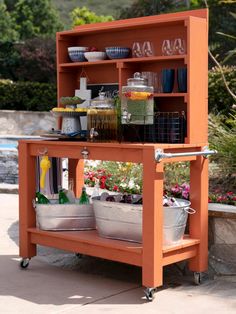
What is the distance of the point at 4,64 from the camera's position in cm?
2253

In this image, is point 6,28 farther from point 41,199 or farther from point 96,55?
point 41,199

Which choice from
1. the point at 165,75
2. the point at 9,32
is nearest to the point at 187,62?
the point at 165,75

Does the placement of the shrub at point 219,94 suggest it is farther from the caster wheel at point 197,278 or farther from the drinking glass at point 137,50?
the caster wheel at point 197,278

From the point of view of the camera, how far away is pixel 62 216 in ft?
15.6

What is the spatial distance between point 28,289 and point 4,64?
62.1 ft

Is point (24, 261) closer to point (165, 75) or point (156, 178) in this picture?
point (156, 178)

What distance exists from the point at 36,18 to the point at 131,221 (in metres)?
32.4

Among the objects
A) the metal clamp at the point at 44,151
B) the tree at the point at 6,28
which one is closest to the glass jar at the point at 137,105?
the metal clamp at the point at 44,151

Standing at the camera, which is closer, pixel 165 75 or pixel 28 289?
pixel 28 289

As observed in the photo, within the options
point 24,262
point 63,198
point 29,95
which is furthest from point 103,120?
point 29,95

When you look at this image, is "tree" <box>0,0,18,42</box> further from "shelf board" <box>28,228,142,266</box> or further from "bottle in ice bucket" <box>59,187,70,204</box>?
"shelf board" <box>28,228,142,266</box>

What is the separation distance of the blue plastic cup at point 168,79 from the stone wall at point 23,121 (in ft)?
43.5

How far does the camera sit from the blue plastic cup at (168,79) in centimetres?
464

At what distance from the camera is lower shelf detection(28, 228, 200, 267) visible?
4.22 metres
